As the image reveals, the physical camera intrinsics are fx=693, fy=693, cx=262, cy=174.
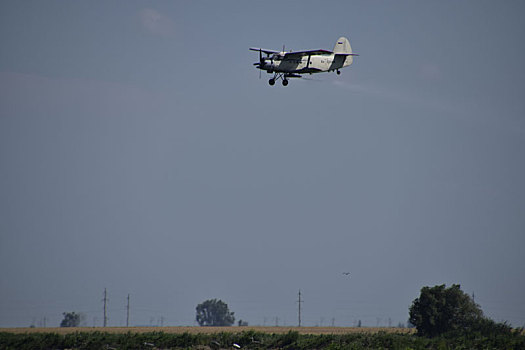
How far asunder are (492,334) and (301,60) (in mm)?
39988

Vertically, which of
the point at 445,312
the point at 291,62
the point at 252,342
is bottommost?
the point at 252,342

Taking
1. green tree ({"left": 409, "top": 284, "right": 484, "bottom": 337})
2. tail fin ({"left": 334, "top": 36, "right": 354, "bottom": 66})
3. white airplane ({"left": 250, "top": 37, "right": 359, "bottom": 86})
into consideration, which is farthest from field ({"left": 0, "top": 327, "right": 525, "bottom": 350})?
tail fin ({"left": 334, "top": 36, "right": 354, "bottom": 66})

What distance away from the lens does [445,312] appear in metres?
84.2

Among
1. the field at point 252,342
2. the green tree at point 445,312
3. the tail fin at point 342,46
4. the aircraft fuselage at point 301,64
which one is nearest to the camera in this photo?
the field at point 252,342

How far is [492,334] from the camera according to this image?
77.4 metres

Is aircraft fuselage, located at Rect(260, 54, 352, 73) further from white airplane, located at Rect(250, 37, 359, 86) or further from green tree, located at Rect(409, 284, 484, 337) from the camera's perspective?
green tree, located at Rect(409, 284, 484, 337)

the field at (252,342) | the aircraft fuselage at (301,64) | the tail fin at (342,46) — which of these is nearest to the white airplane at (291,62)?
the aircraft fuselage at (301,64)

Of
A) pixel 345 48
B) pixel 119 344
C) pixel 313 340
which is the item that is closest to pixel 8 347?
pixel 119 344

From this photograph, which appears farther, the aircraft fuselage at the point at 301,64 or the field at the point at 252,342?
the aircraft fuselage at the point at 301,64

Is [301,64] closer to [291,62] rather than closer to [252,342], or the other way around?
[291,62]

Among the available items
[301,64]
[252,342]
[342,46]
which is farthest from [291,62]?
[252,342]

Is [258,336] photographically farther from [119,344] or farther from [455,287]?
[455,287]

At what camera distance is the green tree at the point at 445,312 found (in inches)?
3295

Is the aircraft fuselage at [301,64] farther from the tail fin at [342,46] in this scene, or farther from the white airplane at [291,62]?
the tail fin at [342,46]
